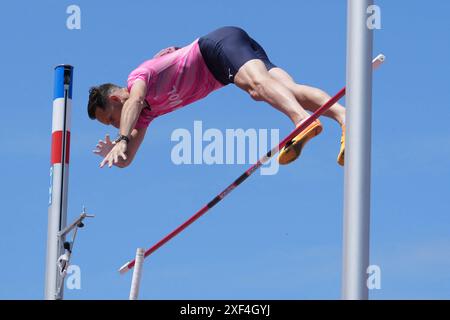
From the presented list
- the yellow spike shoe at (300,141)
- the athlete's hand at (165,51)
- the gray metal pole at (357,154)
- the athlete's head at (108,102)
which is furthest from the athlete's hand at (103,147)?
the gray metal pole at (357,154)

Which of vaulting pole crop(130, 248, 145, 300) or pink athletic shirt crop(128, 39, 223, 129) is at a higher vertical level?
pink athletic shirt crop(128, 39, 223, 129)

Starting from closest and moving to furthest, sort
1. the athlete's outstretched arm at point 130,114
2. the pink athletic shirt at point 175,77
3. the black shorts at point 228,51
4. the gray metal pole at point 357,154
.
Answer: the gray metal pole at point 357,154 < the athlete's outstretched arm at point 130,114 < the black shorts at point 228,51 < the pink athletic shirt at point 175,77

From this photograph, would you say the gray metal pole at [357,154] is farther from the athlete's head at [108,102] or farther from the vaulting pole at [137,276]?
the athlete's head at [108,102]

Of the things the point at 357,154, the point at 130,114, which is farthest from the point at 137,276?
the point at 357,154

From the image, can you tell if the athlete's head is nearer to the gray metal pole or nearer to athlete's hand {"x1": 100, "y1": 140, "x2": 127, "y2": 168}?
athlete's hand {"x1": 100, "y1": 140, "x2": 127, "y2": 168}

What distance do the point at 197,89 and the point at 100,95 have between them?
0.86m

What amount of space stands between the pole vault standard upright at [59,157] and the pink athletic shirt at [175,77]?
936 millimetres

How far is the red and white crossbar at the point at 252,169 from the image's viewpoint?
889 centimetres

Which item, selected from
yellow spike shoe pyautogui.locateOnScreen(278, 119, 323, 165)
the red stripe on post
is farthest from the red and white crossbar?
the red stripe on post

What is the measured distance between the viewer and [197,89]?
35.5 ft

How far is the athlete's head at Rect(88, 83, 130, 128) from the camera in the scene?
10766 millimetres

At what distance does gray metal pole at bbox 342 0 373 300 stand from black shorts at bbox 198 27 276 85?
11.1ft
